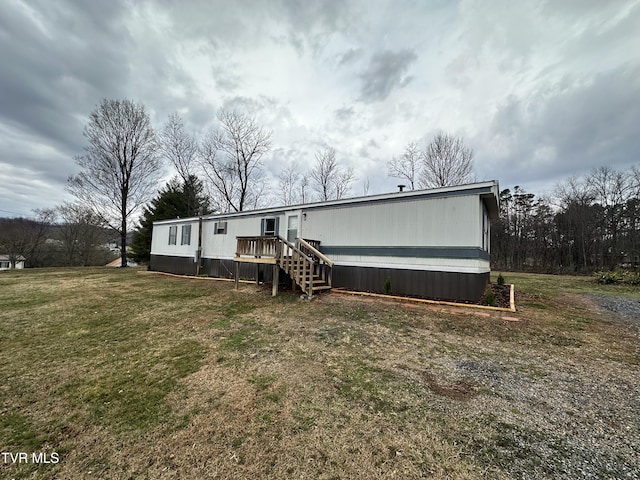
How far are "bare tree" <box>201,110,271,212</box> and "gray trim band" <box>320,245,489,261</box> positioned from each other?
1521 centimetres

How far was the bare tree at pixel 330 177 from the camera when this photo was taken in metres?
21.9

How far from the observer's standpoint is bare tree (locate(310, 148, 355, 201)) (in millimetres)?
21922

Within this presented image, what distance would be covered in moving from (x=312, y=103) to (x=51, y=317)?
13.4 m

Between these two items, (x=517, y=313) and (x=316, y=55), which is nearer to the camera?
(x=517, y=313)

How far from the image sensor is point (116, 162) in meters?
18.7

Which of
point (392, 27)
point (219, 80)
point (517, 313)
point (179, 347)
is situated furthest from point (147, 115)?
point (517, 313)

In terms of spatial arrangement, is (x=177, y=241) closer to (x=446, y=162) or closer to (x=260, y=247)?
(x=260, y=247)

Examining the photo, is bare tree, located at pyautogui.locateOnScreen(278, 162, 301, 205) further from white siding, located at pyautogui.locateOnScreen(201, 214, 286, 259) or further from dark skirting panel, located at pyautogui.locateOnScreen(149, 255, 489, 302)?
dark skirting panel, located at pyautogui.locateOnScreen(149, 255, 489, 302)

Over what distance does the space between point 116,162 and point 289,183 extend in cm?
1294

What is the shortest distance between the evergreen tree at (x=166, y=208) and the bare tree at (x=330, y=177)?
1115 cm

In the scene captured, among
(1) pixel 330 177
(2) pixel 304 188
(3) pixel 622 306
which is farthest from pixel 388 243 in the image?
(2) pixel 304 188

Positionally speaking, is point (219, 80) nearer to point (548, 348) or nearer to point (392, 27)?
point (392, 27)

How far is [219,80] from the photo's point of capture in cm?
1309

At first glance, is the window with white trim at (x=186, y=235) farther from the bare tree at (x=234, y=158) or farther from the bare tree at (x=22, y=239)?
the bare tree at (x=22, y=239)
